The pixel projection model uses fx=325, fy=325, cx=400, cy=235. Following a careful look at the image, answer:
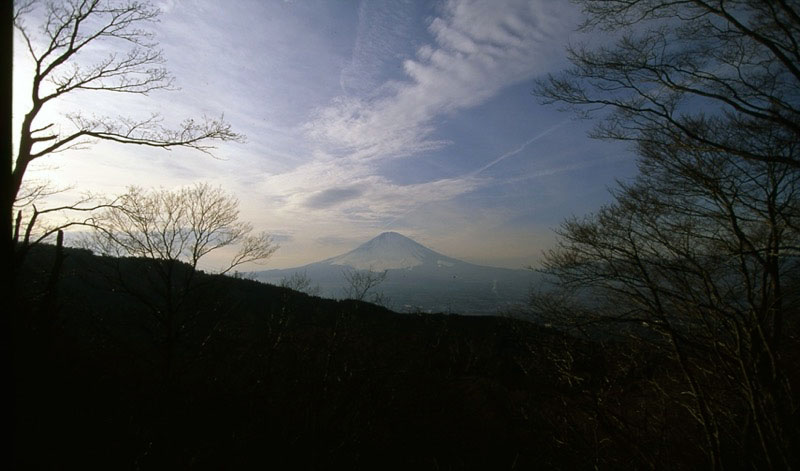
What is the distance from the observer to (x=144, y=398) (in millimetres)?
11430

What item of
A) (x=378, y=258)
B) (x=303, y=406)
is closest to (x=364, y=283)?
(x=303, y=406)

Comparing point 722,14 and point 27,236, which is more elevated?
point 722,14

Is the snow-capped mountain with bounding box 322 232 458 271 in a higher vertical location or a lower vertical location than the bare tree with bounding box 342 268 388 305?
higher

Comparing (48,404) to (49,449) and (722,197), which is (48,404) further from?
(722,197)

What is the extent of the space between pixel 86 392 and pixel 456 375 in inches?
859

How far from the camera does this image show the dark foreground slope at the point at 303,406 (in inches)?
316

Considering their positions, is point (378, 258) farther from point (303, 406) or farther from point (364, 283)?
point (303, 406)

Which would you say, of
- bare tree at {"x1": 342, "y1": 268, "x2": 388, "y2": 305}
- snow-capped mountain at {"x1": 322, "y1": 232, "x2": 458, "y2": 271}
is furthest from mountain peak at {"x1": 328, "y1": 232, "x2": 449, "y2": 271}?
bare tree at {"x1": 342, "y1": 268, "x2": 388, "y2": 305}

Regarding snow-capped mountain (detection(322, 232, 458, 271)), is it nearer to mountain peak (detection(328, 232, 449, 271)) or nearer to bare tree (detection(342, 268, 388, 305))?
mountain peak (detection(328, 232, 449, 271))

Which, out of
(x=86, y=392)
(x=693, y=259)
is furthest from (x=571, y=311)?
(x=86, y=392)

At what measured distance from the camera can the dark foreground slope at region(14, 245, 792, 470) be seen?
316 inches

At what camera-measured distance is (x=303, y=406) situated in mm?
10969

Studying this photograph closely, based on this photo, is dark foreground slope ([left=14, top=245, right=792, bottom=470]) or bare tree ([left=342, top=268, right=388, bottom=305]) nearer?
dark foreground slope ([left=14, top=245, right=792, bottom=470])

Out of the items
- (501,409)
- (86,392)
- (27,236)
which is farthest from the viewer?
(501,409)
